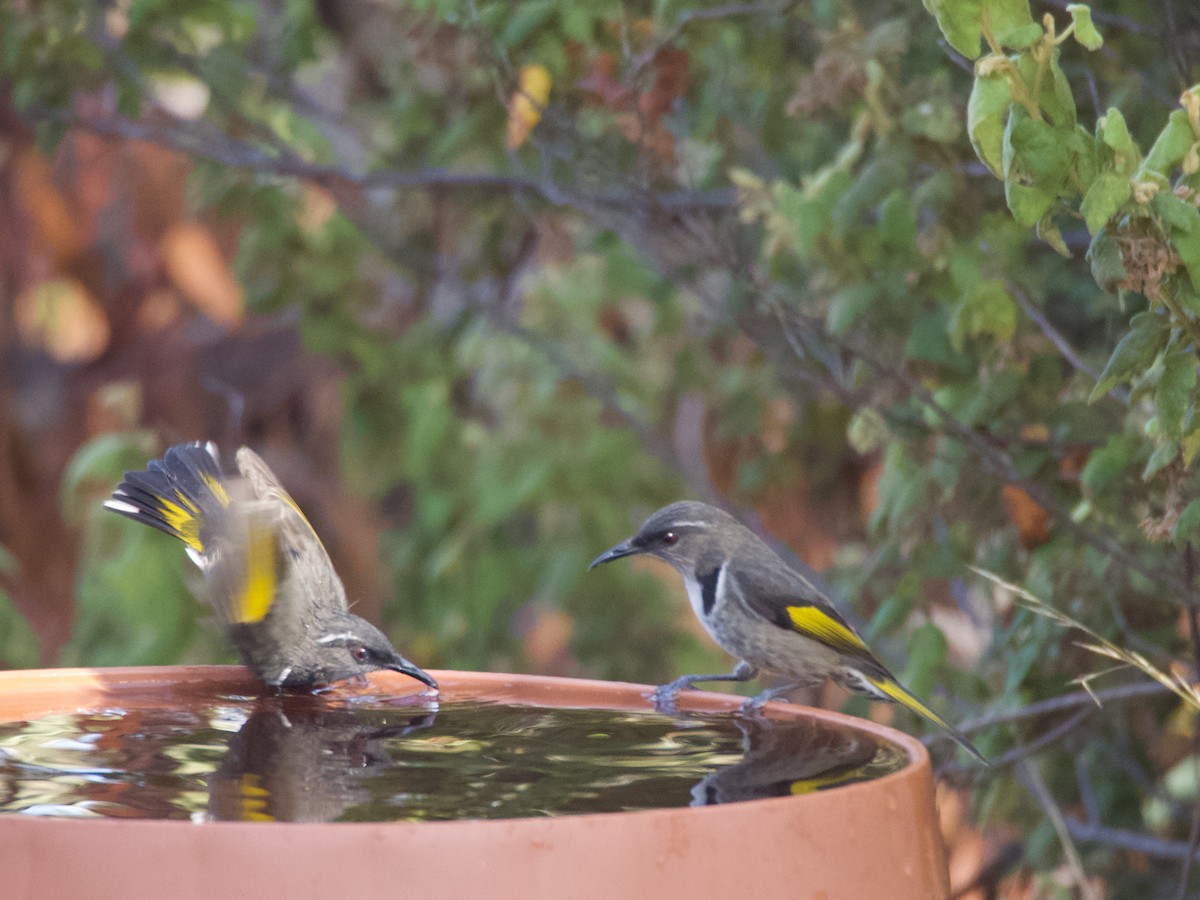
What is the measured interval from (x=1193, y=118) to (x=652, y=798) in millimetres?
948

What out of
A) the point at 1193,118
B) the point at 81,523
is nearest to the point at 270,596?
the point at 1193,118

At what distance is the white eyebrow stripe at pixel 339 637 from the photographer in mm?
2453

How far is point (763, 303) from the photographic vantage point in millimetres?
3176

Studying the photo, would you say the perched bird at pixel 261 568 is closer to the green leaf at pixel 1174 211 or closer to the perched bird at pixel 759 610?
the perched bird at pixel 759 610

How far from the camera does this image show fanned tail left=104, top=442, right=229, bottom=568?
2631 millimetres

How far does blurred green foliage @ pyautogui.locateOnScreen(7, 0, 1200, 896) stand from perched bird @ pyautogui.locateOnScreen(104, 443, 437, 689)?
3.34 feet

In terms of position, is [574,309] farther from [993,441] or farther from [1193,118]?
[1193,118]

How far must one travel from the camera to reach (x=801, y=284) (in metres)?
4.11

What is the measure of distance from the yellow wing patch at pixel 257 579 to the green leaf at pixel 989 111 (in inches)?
44.5

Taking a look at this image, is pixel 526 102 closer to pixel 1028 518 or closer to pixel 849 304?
pixel 849 304

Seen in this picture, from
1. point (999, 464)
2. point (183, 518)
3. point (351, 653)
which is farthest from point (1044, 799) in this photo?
point (183, 518)

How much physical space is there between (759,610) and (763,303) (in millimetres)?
618

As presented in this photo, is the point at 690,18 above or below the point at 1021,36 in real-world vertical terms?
above

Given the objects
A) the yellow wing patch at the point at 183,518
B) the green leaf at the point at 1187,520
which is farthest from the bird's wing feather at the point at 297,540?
the green leaf at the point at 1187,520
